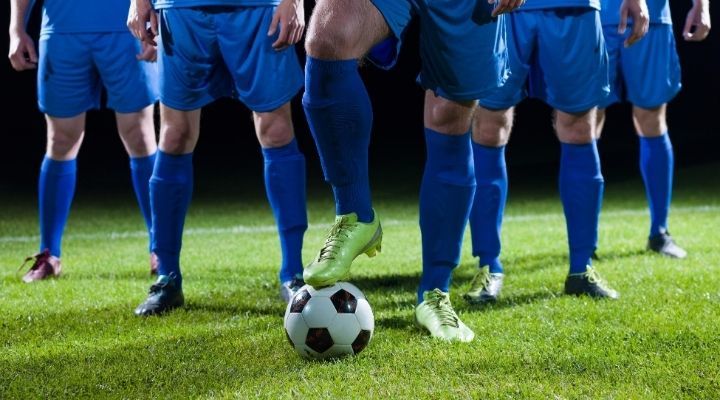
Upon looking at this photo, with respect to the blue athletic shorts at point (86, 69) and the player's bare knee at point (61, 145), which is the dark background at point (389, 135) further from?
the blue athletic shorts at point (86, 69)

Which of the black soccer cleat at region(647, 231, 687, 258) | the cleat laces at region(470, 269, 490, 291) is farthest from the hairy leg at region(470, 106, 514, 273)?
the black soccer cleat at region(647, 231, 687, 258)

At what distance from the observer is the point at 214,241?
5719 millimetres

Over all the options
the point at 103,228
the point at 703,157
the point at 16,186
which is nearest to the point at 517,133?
the point at 703,157

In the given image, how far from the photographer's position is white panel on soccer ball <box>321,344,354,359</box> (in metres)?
2.32

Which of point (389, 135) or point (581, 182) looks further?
point (389, 135)

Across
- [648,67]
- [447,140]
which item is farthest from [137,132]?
[648,67]

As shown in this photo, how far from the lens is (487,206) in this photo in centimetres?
353

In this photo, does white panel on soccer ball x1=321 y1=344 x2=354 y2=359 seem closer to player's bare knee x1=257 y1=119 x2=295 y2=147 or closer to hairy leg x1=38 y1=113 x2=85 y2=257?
player's bare knee x1=257 y1=119 x2=295 y2=147

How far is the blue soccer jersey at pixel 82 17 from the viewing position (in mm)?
4152

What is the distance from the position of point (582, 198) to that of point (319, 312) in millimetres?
1370

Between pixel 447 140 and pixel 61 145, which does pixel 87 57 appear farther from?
pixel 447 140

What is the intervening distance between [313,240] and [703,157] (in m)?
6.83

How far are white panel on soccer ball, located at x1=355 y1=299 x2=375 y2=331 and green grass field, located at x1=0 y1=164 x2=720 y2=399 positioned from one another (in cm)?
8

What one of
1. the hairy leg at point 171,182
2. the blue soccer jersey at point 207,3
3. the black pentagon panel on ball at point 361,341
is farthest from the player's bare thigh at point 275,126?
the black pentagon panel on ball at point 361,341
